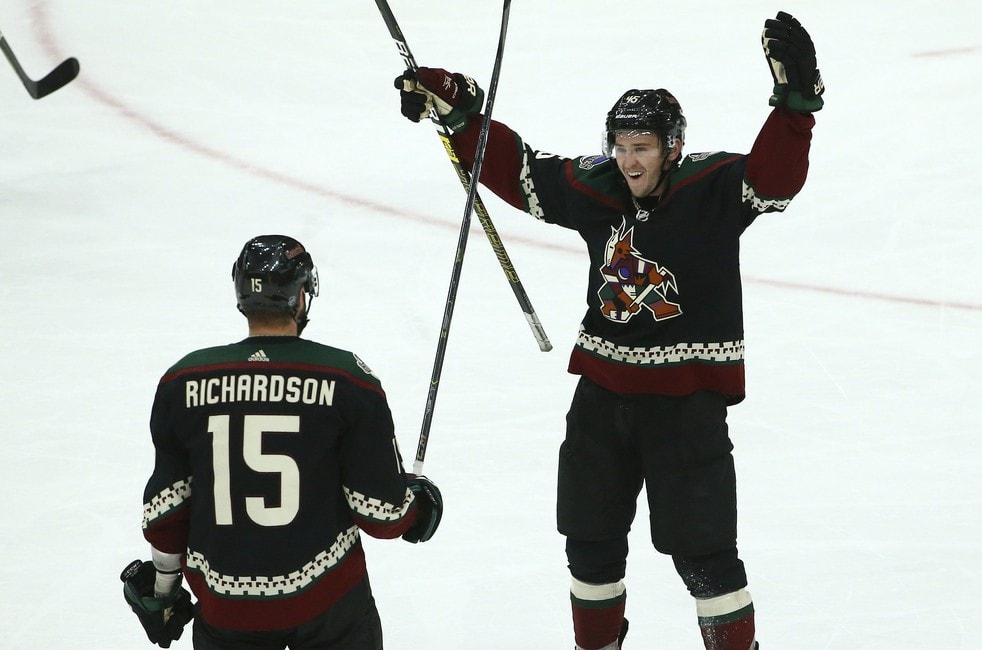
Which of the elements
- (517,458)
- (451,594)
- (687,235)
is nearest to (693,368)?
(687,235)

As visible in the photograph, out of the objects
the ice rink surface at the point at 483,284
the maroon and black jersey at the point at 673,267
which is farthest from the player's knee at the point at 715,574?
the ice rink surface at the point at 483,284

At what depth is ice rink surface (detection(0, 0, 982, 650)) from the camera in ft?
10.5

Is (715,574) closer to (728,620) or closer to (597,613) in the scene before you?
(728,620)

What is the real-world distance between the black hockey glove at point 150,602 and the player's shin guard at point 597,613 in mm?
823

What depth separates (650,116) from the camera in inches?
96.6

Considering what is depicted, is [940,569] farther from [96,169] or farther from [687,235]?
[96,169]

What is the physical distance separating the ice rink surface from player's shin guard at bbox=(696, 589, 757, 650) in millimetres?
412

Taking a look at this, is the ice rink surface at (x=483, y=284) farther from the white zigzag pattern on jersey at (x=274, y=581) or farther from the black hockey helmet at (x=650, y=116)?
the black hockey helmet at (x=650, y=116)

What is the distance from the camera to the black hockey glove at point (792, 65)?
2293mm

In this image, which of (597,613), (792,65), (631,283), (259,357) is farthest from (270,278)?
(597,613)

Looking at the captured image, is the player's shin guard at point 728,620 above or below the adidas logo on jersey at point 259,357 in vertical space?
below

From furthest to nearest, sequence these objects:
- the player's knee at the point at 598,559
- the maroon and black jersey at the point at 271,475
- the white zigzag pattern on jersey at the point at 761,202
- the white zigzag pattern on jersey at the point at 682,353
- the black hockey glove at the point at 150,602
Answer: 1. the player's knee at the point at 598,559
2. the white zigzag pattern on jersey at the point at 682,353
3. the white zigzag pattern on jersey at the point at 761,202
4. the black hockey glove at the point at 150,602
5. the maroon and black jersey at the point at 271,475

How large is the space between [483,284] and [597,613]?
230 centimetres

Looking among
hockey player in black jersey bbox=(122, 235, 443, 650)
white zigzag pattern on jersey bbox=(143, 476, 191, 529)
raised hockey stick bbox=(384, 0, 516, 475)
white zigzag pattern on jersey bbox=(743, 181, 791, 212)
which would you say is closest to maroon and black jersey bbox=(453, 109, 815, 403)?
white zigzag pattern on jersey bbox=(743, 181, 791, 212)
